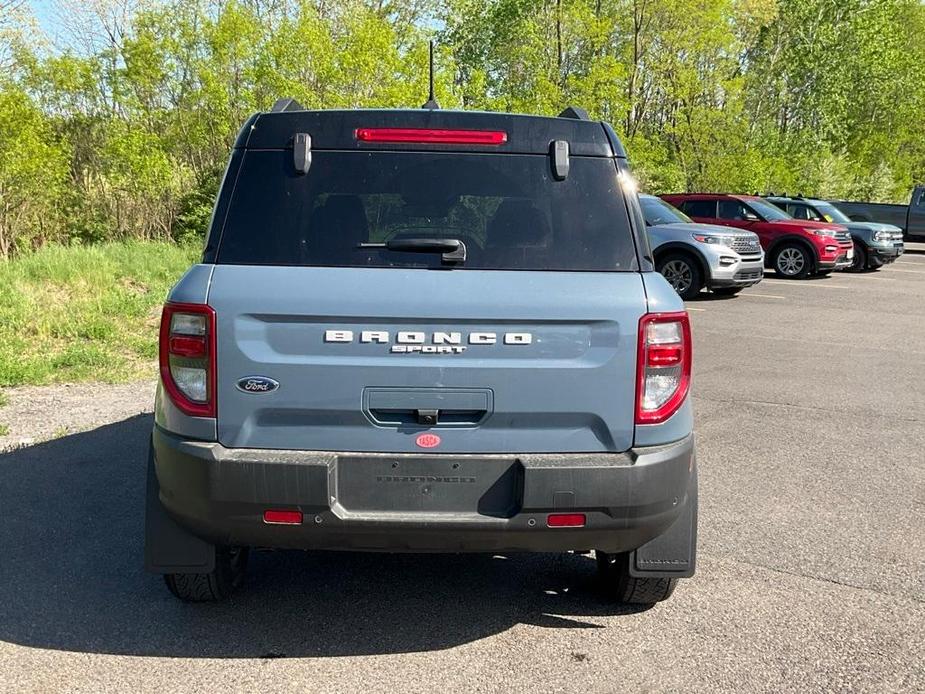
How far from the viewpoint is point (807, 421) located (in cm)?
738

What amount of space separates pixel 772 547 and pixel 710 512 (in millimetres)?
571

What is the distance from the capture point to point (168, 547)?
3.41 metres

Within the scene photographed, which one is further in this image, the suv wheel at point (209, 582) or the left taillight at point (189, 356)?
the suv wheel at point (209, 582)

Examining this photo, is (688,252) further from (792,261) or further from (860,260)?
(860,260)

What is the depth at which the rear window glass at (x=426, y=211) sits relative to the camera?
3.17m

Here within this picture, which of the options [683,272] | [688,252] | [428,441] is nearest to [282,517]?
[428,441]

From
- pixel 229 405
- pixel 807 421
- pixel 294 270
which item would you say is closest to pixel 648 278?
pixel 294 270

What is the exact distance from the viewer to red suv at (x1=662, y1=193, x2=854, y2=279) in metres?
19.3

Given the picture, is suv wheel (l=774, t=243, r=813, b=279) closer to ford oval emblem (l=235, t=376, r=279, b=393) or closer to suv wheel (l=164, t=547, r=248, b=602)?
suv wheel (l=164, t=547, r=248, b=602)

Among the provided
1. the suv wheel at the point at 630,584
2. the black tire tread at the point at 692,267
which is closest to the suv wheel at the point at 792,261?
the black tire tread at the point at 692,267

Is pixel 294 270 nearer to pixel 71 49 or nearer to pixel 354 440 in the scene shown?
pixel 354 440

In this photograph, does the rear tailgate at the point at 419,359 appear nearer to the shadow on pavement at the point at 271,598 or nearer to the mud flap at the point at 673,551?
the mud flap at the point at 673,551

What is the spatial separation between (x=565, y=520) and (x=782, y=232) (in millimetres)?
18445

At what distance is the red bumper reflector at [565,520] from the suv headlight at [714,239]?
1338 centimetres
